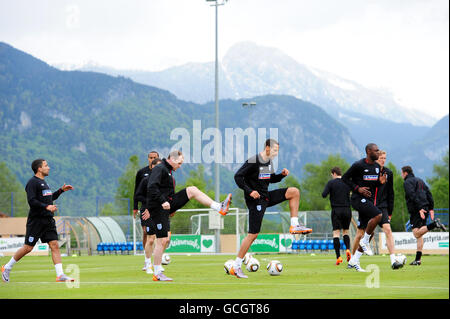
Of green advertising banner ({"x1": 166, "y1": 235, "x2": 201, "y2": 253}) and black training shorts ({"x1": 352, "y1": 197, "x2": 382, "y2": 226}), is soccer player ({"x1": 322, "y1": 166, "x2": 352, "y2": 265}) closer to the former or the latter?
black training shorts ({"x1": 352, "y1": 197, "x2": 382, "y2": 226})

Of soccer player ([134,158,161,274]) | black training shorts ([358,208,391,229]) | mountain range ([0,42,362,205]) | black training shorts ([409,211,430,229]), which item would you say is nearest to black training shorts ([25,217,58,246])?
soccer player ([134,158,161,274])

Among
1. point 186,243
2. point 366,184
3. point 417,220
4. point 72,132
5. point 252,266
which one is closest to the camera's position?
point 252,266

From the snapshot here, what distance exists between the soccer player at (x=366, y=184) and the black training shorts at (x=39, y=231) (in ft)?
19.7

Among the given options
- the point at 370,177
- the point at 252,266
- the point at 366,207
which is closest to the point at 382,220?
the point at 366,207

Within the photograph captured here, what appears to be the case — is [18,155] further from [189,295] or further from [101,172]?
[189,295]

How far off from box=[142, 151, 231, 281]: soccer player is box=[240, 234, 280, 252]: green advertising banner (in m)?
22.3

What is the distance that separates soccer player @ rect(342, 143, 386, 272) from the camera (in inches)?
583

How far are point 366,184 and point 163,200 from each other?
487cm

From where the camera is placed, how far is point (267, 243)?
115ft

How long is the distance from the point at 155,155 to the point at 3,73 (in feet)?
583

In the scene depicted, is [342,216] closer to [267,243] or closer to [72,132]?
[267,243]

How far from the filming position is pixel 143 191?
1594 centimetres

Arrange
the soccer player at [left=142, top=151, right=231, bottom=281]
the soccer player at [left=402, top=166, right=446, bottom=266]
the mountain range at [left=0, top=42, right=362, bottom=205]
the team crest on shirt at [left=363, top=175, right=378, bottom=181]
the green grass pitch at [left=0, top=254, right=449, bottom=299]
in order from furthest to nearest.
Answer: the mountain range at [left=0, top=42, right=362, bottom=205] → the soccer player at [left=402, top=166, right=446, bottom=266] → the team crest on shirt at [left=363, top=175, right=378, bottom=181] → the soccer player at [left=142, top=151, right=231, bottom=281] → the green grass pitch at [left=0, top=254, right=449, bottom=299]
